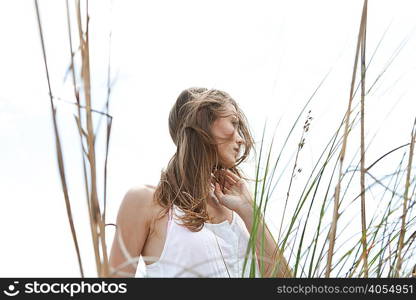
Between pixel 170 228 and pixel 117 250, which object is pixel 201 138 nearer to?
pixel 170 228

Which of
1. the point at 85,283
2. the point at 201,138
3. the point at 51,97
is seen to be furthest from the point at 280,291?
the point at 201,138

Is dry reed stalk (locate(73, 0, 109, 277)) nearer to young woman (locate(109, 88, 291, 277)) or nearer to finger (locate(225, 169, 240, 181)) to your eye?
young woman (locate(109, 88, 291, 277))

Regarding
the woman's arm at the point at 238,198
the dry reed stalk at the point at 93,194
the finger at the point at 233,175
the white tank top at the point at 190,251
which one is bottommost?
the white tank top at the point at 190,251

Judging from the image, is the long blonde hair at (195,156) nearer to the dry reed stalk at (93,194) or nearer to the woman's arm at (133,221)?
the woman's arm at (133,221)

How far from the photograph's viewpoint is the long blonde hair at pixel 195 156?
1802 millimetres

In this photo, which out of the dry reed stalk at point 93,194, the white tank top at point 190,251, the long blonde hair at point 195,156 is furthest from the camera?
the long blonde hair at point 195,156

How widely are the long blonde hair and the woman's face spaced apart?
0.06 feet

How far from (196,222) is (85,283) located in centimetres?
115

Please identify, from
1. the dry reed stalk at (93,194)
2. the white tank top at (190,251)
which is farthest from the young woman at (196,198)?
the dry reed stalk at (93,194)

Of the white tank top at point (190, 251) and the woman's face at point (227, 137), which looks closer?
the white tank top at point (190, 251)

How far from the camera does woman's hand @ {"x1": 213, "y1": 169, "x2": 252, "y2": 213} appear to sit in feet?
5.62

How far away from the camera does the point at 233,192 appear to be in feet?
5.95

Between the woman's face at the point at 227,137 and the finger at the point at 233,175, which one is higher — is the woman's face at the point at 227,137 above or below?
above

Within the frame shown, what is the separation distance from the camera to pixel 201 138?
1.83m
